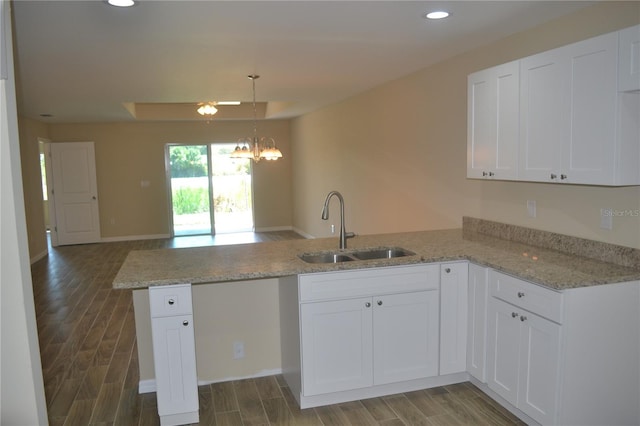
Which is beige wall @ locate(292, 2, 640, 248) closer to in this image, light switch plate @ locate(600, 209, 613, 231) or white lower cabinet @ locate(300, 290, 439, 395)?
light switch plate @ locate(600, 209, 613, 231)

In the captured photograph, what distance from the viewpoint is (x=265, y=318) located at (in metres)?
3.41

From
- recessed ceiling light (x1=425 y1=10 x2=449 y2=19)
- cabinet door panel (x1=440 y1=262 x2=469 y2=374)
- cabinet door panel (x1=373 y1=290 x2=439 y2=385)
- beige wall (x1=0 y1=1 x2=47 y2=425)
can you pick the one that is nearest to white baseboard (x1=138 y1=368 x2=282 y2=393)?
cabinet door panel (x1=373 y1=290 x2=439 y2=385)

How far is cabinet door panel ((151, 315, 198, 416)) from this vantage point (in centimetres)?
270

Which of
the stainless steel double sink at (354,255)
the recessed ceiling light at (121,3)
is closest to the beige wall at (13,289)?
the recessed ceiling light at (121,3)

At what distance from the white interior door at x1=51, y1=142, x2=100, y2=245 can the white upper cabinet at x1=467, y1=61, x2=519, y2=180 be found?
336 inches

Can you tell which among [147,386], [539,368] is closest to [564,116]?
[539,368]

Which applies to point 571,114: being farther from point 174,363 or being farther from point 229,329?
point 174,363

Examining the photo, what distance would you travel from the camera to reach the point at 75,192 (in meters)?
9.85

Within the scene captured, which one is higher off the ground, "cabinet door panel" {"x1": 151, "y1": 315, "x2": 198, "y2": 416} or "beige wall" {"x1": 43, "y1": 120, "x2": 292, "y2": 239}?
"beige wall" {"x1": 43, "y1": 120, "x2": 292, "y2": 239}

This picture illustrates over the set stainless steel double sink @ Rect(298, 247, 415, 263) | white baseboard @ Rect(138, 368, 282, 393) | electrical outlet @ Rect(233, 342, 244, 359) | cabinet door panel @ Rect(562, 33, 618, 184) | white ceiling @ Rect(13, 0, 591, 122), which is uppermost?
white ceiling @ Rect(13, 0, 591, 122)

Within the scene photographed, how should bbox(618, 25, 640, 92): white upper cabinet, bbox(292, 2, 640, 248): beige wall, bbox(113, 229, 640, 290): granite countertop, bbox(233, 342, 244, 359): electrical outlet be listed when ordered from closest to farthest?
bbox(618, 25, 640, 92): white upper cabinet < bbox(113, 229, 640, 290): granite countertop < bbox(292, 2, 640, 248): beige wall < bbox(233, 342, 244, 359): electrical outlet

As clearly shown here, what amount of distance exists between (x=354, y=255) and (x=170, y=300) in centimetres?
131

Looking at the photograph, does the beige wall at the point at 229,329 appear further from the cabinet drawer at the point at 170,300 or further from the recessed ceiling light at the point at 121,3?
the recessed ceiling light at the point at 121,3

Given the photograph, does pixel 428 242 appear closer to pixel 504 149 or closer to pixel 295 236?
pixel 504 149
